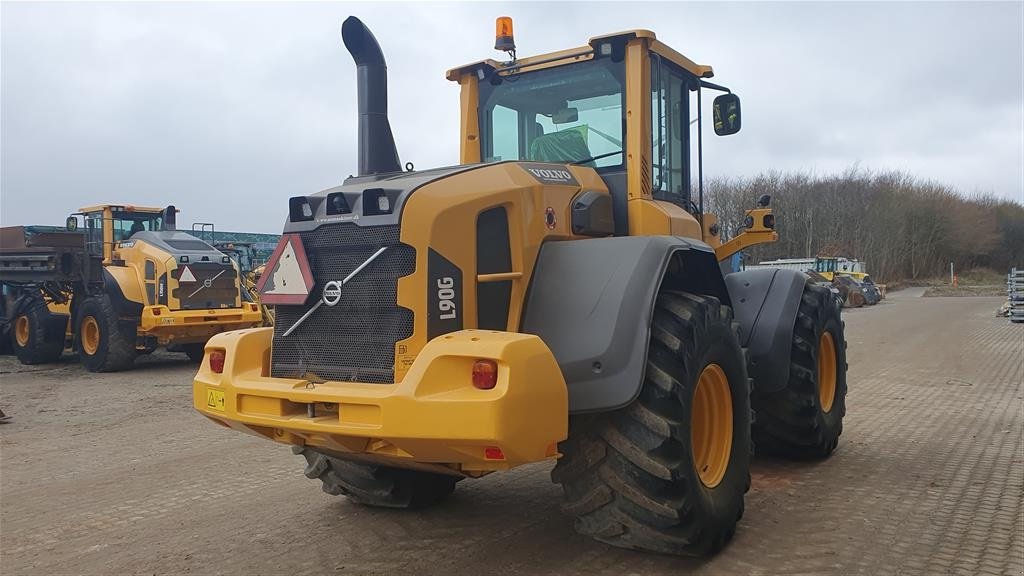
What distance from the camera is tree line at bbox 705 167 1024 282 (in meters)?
52.3

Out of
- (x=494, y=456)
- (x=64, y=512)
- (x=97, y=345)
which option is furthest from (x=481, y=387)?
(x=97, y=345)

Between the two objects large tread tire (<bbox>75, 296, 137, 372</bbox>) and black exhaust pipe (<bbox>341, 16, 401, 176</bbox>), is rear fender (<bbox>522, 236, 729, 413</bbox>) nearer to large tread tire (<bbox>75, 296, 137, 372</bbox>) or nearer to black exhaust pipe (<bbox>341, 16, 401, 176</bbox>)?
black exhaust pipe (<bbox>341, 16, 401, 176</bbox>)

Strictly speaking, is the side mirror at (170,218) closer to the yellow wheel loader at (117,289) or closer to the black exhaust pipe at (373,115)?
the yellow wheel loader at (117,289)

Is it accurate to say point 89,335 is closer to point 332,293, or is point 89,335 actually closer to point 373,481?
point 373,481

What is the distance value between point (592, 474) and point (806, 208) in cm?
5313

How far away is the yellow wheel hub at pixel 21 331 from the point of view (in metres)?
15.1

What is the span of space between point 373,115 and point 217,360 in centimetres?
163

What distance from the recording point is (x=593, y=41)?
465 cm

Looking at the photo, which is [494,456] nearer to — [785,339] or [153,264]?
[785,339]

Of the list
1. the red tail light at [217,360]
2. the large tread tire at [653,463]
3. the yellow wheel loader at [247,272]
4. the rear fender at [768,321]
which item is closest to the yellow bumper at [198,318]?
the yellow wheel loader at [247,272]

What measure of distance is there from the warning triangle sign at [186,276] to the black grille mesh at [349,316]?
388 inches

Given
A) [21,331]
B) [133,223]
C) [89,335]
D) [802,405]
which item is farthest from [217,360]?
[21,331]

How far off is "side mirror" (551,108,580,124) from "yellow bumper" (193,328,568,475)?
2.11m

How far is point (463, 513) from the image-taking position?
461cm
